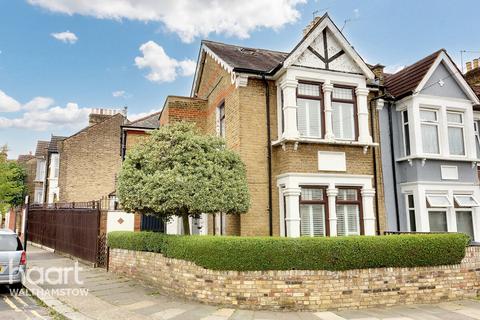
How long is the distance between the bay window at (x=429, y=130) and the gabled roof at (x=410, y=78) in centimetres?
95

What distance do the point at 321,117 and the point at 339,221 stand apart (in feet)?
11.1

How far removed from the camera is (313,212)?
12070 mm

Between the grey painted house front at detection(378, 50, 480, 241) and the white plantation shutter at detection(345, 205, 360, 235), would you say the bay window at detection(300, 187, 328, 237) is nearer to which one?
the white plantation shutter at detection(345, 205, 360, 235)

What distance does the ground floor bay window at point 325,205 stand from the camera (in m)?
11.6

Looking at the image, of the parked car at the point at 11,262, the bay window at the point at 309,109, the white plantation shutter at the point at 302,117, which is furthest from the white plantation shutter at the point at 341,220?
the parked car at the point at 11,262

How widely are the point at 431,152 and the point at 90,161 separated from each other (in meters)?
25.0

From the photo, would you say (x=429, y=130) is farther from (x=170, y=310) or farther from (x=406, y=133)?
(x=170, y=310)

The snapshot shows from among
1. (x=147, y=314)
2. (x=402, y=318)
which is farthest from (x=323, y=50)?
(x=147, y=314)

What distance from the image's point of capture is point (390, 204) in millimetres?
13508

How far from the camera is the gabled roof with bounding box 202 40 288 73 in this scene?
41.8ft

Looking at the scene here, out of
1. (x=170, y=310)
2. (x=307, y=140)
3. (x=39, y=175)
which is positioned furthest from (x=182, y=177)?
(x=39, y=175)

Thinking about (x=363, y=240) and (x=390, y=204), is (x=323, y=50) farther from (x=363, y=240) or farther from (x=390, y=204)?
(x=363, y=240)

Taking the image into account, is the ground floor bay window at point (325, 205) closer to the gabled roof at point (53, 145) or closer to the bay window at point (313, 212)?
the bay window at point (313, 212)

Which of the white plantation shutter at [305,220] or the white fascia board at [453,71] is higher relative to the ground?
the white fascia board at [453,71]
